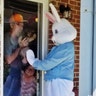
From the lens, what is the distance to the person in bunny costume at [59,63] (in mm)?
5266

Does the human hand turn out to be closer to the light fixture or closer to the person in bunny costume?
the person in bunny costume

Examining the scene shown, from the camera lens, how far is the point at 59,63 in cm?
529

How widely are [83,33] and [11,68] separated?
5.89 ft

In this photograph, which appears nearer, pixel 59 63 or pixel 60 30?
pixel 59 63

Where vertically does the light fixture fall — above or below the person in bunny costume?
above

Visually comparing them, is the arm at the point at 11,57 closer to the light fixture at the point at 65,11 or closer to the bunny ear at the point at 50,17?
the bunny ear at the point at 50,17

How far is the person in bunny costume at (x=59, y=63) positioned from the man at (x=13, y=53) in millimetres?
222

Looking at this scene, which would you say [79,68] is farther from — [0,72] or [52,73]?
[0,72]

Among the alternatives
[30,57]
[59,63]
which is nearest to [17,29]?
[30,57]

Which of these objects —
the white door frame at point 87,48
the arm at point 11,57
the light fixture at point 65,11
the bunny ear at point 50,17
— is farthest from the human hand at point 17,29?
the white door frame at point 87,48

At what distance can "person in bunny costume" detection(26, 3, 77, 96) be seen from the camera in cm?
527

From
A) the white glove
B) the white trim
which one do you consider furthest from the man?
the white trim

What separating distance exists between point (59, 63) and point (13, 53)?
0.68 meters

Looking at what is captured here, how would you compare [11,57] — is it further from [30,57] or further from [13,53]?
[30,57]
